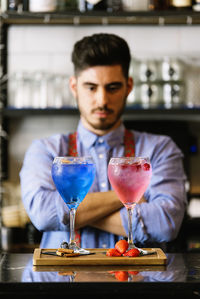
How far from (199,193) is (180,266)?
1.83 m

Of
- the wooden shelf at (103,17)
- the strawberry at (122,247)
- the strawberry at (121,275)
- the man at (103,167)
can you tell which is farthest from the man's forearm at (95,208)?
the wooden shelf at (103,17)

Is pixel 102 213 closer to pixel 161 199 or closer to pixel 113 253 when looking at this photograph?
pixel 161 199

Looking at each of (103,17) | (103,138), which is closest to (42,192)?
(103,138)

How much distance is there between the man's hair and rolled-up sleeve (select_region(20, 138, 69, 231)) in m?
0.28

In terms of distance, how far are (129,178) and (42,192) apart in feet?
1.79

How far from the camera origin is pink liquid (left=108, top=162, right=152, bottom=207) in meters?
1.01

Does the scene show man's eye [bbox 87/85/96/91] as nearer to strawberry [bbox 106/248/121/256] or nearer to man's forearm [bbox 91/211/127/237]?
man's forearm [bbox 91/211/127/237]

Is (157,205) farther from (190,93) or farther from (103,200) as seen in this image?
(190,93)

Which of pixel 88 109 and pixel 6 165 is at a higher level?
pixel 88 109

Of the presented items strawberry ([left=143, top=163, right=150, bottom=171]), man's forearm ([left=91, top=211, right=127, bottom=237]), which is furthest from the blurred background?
strawberry ([left=143, top=163, right=150, bottom=171])

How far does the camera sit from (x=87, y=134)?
1726mm

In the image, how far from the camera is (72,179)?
3.25ft
